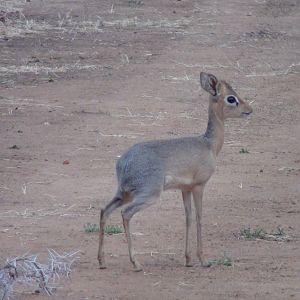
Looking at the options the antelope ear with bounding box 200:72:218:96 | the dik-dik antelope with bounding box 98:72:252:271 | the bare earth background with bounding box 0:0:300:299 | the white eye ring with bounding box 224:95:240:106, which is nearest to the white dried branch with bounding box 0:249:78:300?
the bare earth background with bounding box 0:0:300:299

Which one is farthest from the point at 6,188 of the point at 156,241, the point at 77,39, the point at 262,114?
the point at 77,39

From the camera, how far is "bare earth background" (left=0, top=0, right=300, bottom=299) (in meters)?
8.70

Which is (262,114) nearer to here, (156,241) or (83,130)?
(83,130)

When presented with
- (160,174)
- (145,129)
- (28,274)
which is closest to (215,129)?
(160,174)

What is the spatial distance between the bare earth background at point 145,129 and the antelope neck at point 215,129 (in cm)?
86

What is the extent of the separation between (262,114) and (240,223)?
5947mm

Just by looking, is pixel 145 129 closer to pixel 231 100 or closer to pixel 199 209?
pixel 231 100

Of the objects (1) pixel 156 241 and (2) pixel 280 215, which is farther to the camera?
(2) pixel 280 215

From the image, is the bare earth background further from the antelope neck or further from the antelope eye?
the antelope eye

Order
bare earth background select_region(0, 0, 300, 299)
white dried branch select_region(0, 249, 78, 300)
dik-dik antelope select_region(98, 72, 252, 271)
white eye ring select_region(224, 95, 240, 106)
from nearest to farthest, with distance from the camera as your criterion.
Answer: white dried branch select_region(0, 249, 78, 300), dik-dik antelope select_region(98, 72, 252, 271), bare earth background select_region(0, 0, 300, 299), white eye ring select_region(224, 95, 240, 106)

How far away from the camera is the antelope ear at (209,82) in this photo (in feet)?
30.8

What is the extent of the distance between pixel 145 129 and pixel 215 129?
515cm

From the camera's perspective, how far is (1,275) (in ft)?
23.9

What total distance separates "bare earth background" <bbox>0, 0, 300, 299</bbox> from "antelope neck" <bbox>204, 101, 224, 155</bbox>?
0.86 meters
